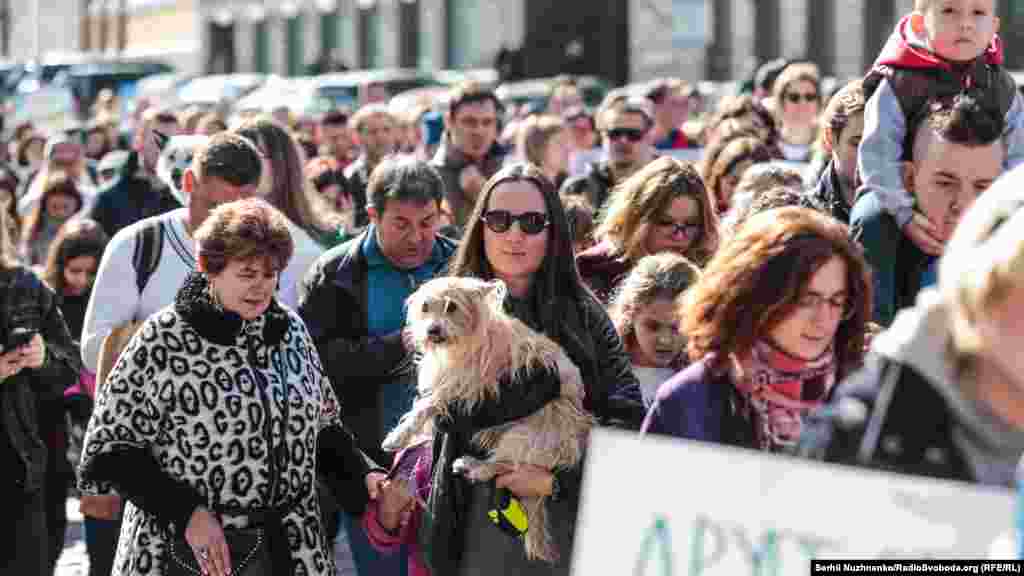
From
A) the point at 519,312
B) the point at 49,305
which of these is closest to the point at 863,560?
the point at 519,312

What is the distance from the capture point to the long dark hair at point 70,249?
1022 cm

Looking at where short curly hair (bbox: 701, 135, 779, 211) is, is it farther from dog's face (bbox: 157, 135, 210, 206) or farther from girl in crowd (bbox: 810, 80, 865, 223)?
dog's face (bbox: 157, 135, 210, 206)

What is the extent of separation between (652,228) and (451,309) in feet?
5.15

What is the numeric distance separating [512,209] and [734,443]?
1.80 metres

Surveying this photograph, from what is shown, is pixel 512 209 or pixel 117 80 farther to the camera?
pixel 117 80

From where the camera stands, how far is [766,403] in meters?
4.77

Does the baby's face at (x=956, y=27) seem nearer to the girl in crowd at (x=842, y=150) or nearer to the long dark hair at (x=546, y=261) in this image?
the girl in crowd at (x=842, y=150)

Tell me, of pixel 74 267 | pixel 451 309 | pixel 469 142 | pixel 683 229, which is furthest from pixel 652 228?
pixel 469 142

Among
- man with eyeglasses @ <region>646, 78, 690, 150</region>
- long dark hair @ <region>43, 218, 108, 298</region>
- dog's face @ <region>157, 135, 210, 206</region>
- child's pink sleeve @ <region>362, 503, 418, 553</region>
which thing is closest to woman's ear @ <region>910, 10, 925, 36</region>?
child's pink sleeve @ <region>362, 503, 418, 553</region>

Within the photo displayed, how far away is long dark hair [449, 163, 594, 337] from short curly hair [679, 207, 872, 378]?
144 centimetres

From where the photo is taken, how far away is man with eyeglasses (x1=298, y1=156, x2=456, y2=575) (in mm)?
7098

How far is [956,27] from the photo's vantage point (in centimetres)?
666

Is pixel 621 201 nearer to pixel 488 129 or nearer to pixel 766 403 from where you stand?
pixel 766 403

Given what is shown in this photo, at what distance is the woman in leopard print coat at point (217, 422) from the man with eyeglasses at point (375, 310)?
3.02ft
